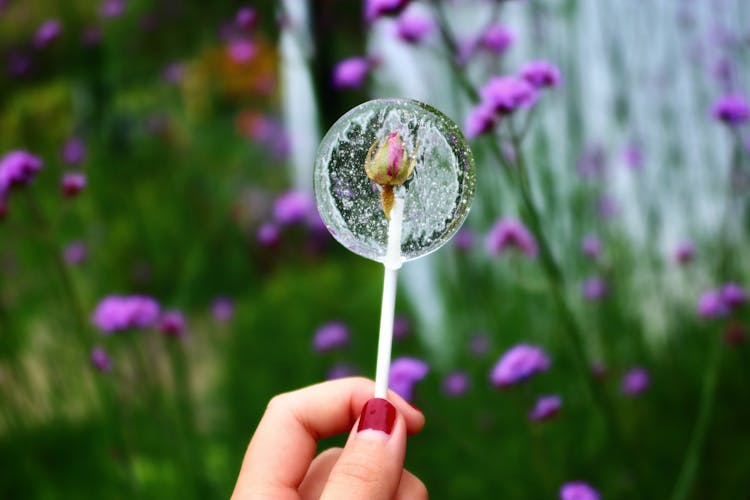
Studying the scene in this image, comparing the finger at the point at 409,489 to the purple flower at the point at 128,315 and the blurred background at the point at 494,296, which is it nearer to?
the blurred background at the point at 494,296

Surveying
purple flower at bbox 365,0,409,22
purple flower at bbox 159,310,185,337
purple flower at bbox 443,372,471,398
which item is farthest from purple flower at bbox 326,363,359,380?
purple flower at bbox 365,0,409,22

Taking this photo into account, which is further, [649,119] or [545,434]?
[649,119]

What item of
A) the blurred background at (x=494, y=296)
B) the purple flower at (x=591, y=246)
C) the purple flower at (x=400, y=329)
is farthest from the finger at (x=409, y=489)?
the purple flower at (x=400, y=329)

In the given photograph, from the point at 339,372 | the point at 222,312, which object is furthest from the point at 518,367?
the point at 222,312

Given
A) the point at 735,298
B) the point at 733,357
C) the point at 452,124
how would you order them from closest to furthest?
1. the point at 452,124
2. the point at 735,298
3. the point at 733,357

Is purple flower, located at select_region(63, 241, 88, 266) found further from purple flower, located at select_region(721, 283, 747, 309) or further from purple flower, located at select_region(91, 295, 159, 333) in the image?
purple flower, located at select_region(721, 283, 747, 309)

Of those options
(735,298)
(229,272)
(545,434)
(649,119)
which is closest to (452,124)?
(735,298)

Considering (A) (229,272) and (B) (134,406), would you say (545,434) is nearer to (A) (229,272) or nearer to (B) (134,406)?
(B) (134,406)

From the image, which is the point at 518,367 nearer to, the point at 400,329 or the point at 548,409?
the point at 548,409
